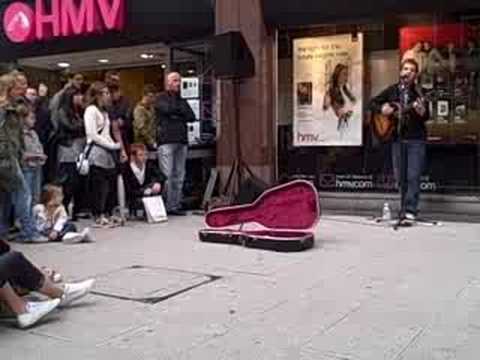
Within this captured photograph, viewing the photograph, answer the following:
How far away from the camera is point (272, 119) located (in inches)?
475

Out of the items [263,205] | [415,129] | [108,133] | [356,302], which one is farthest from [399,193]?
[356,302]

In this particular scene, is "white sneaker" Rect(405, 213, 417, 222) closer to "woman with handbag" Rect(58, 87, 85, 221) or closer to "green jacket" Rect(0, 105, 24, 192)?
"woman with handbag" Rect(58, 87, 85, 221)

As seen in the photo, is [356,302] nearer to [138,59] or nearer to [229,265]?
[229,265]

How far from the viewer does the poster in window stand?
11.9 m

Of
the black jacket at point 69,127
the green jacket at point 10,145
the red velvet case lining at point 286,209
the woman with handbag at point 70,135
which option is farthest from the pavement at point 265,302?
the black jacket at point 69,127

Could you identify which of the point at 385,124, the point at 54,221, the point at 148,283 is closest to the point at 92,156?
the point at 54,221

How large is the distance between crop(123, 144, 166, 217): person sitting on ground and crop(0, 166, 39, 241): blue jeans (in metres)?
2.08

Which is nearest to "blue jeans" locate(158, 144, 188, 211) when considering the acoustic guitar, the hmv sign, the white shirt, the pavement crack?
the white shirt

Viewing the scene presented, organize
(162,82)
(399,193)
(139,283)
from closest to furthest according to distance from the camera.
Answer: (139,283) < (399,193) < (162,82)

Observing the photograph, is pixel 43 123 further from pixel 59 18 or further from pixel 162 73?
pixel 162 73

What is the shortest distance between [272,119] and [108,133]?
9.39 ft

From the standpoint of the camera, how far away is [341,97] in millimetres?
12062

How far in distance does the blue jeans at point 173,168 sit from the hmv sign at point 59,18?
3210mm

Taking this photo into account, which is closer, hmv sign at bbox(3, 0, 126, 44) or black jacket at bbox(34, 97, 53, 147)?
black jacket at bbox(34, 97, 53, 147)
